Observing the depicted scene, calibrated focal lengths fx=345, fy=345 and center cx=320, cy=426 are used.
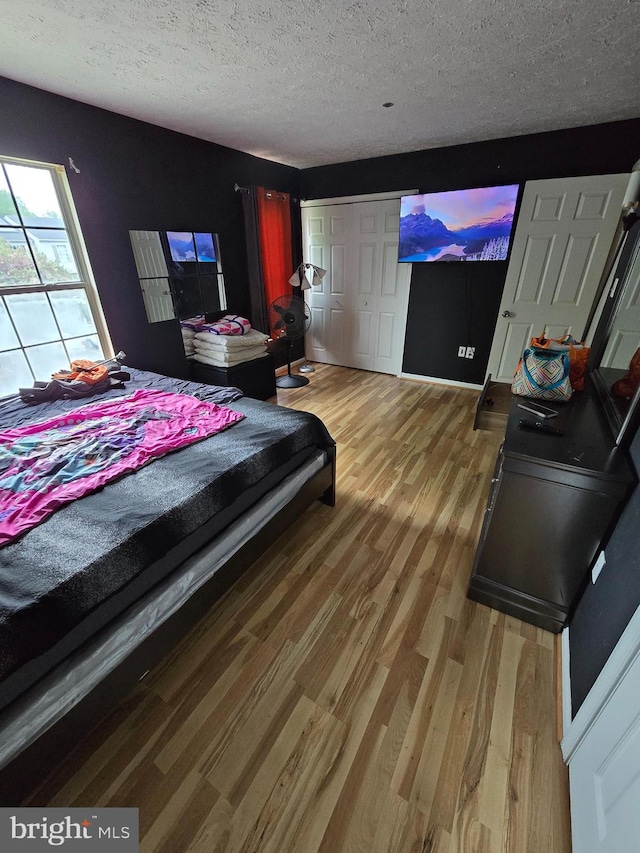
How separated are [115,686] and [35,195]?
9.30 feet

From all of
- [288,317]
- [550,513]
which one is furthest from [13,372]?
[550,513]

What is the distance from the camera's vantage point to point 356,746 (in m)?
1.11

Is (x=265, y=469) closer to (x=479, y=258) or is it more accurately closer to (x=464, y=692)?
(x=464, y=692)

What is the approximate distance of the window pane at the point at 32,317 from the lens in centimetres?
226

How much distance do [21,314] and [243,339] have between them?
1584mm

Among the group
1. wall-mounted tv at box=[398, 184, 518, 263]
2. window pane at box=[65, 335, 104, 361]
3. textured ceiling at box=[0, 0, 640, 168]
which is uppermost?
textured ceiling at box=[0, 0, 640, 168]

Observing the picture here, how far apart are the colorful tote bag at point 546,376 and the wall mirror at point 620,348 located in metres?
0.17

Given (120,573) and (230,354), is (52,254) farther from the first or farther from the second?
(120,573)

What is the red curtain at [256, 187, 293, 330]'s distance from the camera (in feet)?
12.3

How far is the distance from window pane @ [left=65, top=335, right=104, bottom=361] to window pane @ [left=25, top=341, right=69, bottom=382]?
0.18ft

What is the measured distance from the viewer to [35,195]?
2.22m

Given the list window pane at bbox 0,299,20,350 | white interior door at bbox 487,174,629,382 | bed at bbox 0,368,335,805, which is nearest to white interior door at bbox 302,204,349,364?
white interior door at bbox 487,174,629,382

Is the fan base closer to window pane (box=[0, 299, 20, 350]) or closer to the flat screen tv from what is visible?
the flat screen tv

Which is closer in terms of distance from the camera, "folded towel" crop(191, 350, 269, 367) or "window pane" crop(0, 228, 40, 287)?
"window pane" crop(0, 228, 40, 287)
